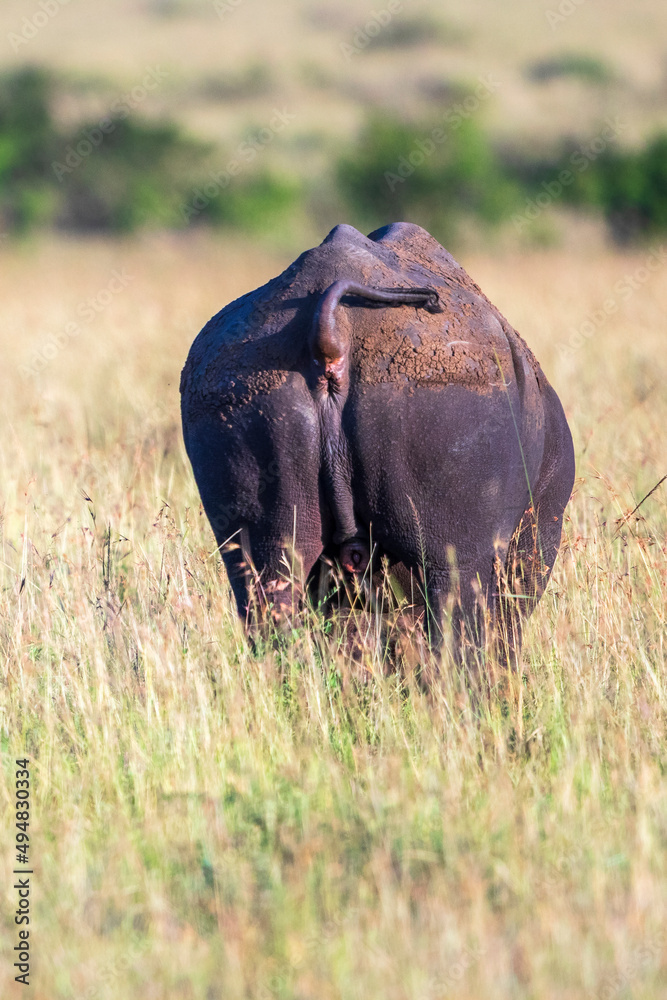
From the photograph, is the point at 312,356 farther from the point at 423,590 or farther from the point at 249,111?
the point at 249,111

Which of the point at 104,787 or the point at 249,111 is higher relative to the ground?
the point at 249,111

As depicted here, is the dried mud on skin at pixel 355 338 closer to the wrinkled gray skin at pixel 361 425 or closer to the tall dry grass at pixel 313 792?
the wrinkled gray skin at pixel 361 425

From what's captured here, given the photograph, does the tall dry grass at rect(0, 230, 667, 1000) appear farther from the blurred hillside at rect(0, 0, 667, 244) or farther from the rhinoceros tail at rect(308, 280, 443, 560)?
the blurred hillside at rect(0, 0, 667, 244)

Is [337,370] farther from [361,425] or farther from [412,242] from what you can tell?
[412,242]

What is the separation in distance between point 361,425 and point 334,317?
317 millimetres

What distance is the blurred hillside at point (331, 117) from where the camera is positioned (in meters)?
25.6

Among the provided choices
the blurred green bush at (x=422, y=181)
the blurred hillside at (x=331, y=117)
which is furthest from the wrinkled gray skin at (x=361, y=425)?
the blurred green bush at (x=422, y=181)

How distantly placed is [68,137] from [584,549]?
3384cm

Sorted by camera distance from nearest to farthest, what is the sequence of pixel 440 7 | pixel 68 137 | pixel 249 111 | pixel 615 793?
pixel 615 793, pixel 68 137, pixel 249 111, pixel 440 7

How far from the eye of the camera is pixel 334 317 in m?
2.96

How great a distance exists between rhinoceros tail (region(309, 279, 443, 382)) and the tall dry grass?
933mm

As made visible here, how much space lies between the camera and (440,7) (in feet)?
237

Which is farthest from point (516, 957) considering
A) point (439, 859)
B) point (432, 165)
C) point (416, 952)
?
point (432, 165)

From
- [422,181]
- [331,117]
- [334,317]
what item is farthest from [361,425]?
[331,117]
